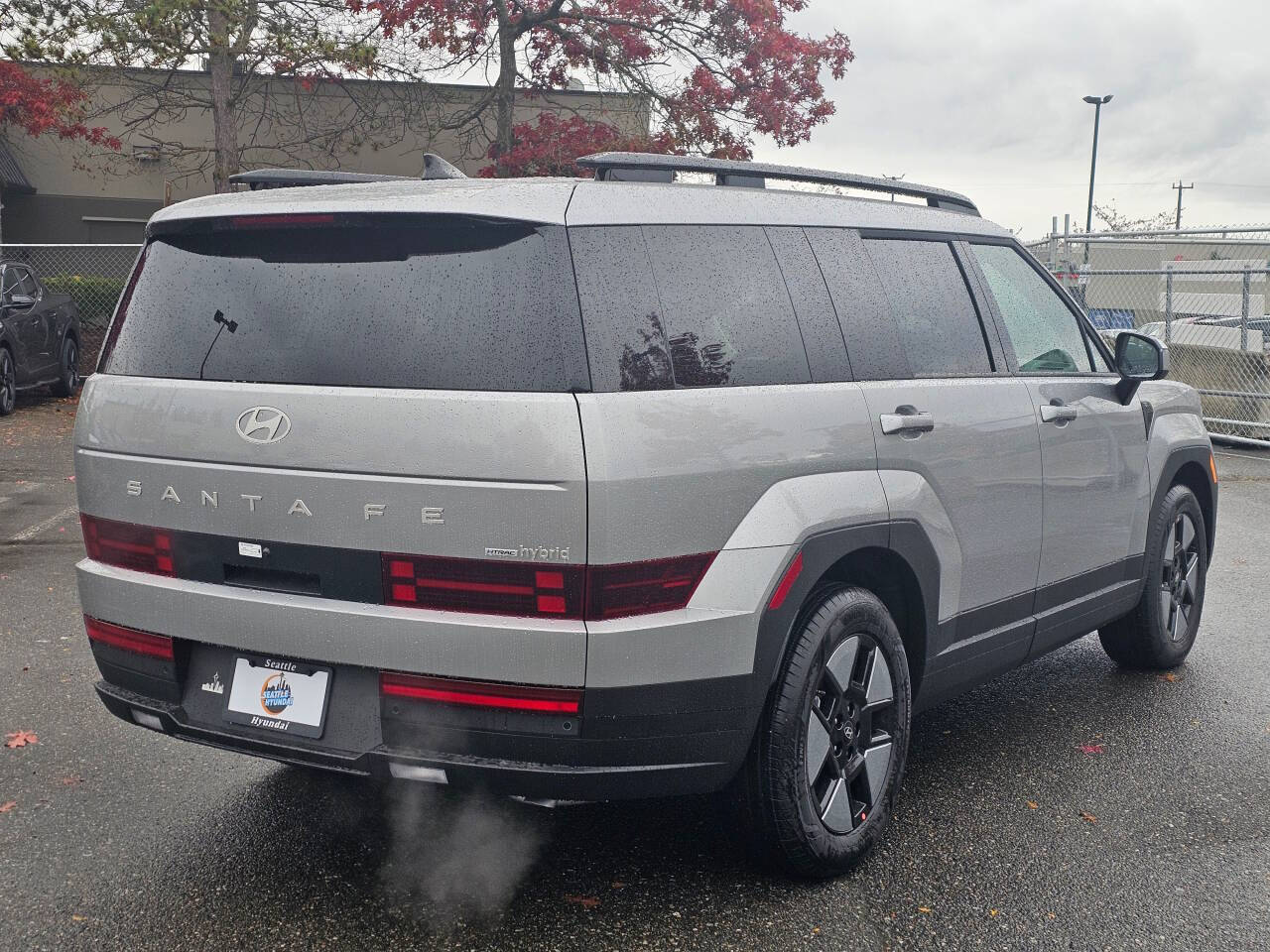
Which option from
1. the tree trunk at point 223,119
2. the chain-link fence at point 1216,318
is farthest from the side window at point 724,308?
the tree trunk at point 223,119

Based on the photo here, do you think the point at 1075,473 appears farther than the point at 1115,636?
No

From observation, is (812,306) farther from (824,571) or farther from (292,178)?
(292,178)

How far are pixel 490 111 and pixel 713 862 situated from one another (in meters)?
17.0

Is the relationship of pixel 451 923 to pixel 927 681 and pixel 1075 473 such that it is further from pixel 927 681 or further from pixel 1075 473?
pixel 1075 473

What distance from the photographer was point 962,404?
14.0 ft

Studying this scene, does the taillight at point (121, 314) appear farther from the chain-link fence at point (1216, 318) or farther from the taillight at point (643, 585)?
the chain-link fence at point (1216, 318)

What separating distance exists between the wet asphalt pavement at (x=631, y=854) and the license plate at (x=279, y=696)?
54 cm

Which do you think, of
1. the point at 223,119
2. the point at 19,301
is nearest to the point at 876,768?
the point at 19,301

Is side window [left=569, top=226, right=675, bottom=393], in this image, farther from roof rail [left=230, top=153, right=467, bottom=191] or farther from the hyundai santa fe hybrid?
roof rail [left=230, top=153, right=467, bottom=191]

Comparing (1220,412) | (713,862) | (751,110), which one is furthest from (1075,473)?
(751,110)

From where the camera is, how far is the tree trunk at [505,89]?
17875 millimetres

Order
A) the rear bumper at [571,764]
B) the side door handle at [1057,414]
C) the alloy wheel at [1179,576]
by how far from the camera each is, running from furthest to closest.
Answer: the alloy wheel at [1179,576] < the side door handle at [1057,414] < the rear bumper at [571,764]

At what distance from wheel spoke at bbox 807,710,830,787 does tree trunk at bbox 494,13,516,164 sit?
15337 mm

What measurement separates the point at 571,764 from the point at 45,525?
7367 millimetres
